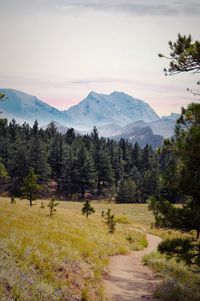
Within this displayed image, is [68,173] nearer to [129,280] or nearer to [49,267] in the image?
[129,280]

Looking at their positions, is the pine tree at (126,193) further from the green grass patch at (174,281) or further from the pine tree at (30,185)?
the green grass patch at (174,281)

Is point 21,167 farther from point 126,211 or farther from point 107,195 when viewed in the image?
point 126,211

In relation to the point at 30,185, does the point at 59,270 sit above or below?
below

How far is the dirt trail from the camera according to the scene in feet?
47.5

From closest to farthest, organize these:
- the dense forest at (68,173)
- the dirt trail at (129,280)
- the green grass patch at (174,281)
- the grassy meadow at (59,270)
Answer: the grassy meadow at (59,270) → the green grass patch at (174,281) → the dirt trail at (129,280) → the dense forest at (68,173)

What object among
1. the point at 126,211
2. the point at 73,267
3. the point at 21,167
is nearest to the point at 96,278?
the point at 73,267

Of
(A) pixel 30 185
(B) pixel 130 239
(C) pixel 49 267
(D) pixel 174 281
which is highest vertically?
(A) pixel 30 185

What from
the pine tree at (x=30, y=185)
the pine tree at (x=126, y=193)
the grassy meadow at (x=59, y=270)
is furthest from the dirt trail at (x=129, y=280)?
the pine tree at (x=126, y=193)

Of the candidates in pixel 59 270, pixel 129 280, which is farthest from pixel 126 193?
pixel 59 270

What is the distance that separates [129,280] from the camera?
1716cm

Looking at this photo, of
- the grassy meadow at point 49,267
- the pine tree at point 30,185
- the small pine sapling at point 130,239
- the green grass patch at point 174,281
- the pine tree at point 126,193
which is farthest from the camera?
the pine tree at point 126,193

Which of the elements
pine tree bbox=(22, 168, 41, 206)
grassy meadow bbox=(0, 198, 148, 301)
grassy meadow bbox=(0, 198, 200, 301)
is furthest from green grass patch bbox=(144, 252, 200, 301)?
pine tree bbox=(22, 168, 41, 206)

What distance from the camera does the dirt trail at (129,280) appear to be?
14.5m

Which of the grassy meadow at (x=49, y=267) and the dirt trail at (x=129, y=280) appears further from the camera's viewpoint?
the dirt trail at (x=129, y=280)
